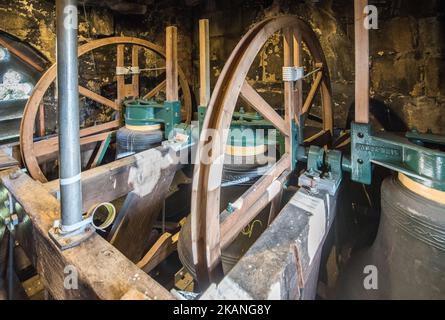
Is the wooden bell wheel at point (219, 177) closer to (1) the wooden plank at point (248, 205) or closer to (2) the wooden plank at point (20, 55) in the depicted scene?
(1) the wooden plank at point (248, 205)

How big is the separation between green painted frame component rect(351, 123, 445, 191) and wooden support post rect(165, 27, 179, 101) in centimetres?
138

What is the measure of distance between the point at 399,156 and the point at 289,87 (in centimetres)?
56

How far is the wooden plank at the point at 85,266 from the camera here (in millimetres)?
712

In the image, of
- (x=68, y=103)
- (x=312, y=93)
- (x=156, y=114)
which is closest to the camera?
(x=68, y=103)

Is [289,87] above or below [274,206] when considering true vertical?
above

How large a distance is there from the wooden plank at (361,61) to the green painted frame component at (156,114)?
136cm

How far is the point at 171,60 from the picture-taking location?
6.80 ft

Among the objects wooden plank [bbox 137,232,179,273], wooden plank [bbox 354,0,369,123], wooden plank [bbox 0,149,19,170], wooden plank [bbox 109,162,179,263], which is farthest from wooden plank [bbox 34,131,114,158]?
wooden plank [bbox 354,0,369,123]

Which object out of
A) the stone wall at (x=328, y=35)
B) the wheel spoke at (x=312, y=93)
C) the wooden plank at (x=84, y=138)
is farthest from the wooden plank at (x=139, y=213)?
the stone wall at (x=328, y=35)

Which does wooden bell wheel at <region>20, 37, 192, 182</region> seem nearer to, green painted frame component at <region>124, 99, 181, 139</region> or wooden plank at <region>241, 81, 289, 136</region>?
green painted frame component at <region>124, 99, 181, 139</region>

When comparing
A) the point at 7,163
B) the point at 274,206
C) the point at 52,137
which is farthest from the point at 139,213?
the point at 52,137
